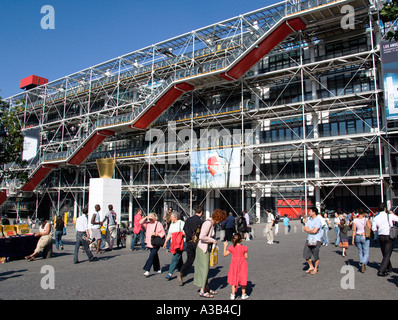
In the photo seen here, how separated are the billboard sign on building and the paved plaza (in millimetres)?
11384

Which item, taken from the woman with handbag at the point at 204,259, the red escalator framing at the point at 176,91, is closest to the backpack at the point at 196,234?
the woman with handbag at the point at 204,259

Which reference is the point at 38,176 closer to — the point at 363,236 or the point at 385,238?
the point at 363,236

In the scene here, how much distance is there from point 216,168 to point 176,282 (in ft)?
61.9

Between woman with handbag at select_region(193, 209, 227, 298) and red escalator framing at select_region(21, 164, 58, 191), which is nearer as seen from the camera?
woman with handbag at select_region(193, 209, 227, 298)

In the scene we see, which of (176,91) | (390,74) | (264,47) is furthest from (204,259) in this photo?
(176,91)

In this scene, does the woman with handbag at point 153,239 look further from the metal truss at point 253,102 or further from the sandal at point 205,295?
the metal truss at point 253,102

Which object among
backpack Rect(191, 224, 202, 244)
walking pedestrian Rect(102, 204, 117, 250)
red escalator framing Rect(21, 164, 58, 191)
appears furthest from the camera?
red escalator framing Rect(21, 164, 58, 191)

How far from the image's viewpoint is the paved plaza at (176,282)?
21.7 feet

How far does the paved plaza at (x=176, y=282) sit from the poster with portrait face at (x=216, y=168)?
47.1ft

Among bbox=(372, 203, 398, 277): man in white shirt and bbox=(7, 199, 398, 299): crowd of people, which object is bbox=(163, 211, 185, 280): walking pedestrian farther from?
bbox=(372, 203, 398, 277): man in white shirt

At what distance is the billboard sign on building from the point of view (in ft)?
Answer: 65.0

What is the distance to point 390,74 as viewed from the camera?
2014cm

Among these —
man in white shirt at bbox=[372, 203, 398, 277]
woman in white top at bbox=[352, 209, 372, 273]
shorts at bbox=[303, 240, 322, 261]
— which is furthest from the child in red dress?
woman in white top at bbox=[352, 209, 372, 273]

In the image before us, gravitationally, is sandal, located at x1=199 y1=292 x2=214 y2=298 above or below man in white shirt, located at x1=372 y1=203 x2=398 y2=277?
below
